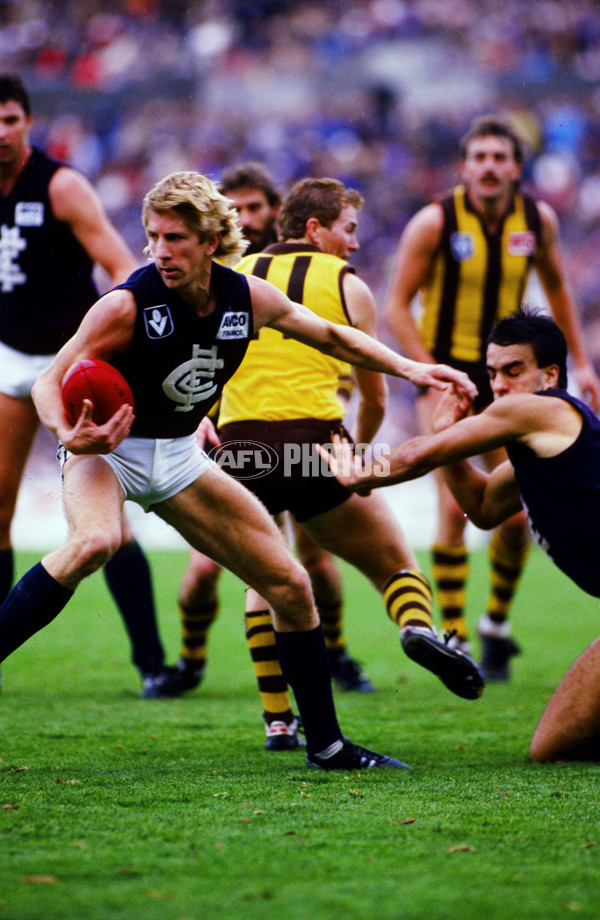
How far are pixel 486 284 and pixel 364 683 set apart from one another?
6.99 feet

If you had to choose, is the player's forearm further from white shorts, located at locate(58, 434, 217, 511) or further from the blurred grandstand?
the blurred grandstand

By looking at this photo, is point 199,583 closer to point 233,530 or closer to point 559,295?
point 233,530

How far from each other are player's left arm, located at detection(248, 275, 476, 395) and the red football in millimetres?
548

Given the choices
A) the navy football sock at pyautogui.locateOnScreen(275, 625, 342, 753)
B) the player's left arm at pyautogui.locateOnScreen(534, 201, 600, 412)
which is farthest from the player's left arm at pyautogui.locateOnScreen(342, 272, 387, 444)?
the player's left arm at pyautogui.locateOnScreen(534, 201, 600, 412)

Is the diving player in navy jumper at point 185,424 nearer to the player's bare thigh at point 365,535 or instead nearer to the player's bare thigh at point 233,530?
the player's bare thigh at point 233,530

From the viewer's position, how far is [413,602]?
407 cm

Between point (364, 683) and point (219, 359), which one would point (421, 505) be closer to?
point (364, 683)

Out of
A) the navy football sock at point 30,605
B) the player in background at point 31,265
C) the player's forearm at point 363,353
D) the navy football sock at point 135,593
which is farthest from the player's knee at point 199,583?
the navy football sock at point 30,605

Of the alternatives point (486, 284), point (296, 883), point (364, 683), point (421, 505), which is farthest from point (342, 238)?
point (421, 505)

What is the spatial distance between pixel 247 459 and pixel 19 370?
135 centimetres

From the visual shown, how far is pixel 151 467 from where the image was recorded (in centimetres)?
347

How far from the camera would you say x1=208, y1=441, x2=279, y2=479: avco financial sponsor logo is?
4188 mm

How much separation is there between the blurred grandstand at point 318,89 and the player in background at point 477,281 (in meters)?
10.8

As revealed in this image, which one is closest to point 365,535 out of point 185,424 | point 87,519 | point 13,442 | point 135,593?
point 185,424
